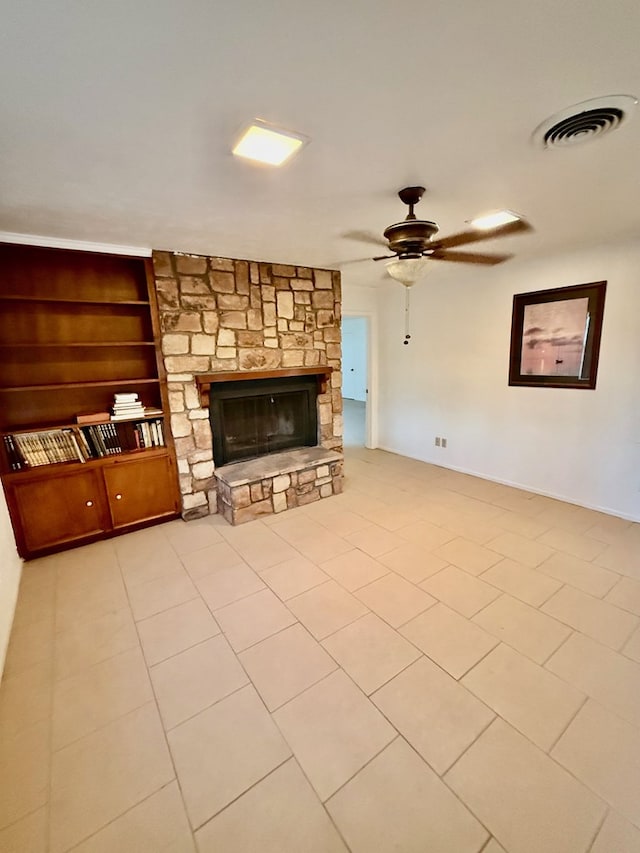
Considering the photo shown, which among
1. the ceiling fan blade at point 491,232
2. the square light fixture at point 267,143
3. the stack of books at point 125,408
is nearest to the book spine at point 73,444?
the stack of books at point 125,408

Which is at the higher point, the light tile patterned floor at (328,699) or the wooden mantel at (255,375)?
the wooden mantel at (255,375)

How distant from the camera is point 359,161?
1627 millimetres

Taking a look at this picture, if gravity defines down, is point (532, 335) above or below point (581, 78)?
below

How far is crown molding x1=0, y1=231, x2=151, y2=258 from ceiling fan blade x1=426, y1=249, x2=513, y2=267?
89.4 inches

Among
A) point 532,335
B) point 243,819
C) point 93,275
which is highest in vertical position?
point 93,275

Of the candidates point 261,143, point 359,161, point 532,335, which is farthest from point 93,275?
point 532,335

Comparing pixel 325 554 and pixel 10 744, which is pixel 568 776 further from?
pixel 10 744

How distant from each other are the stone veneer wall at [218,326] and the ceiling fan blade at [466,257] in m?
1.41

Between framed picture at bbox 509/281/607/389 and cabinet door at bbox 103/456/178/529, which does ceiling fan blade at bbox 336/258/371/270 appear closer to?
framed picture at bbox 509/281/607/389

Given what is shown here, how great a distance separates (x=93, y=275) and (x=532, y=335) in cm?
407

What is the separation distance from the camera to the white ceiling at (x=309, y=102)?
36.6 inches

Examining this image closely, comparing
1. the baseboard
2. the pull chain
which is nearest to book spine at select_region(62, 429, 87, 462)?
the pull chain

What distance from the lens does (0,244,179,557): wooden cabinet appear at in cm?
271

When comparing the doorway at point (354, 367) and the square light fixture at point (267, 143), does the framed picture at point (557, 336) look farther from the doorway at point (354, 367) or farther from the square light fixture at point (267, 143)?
the doorway at point (354, 367)
